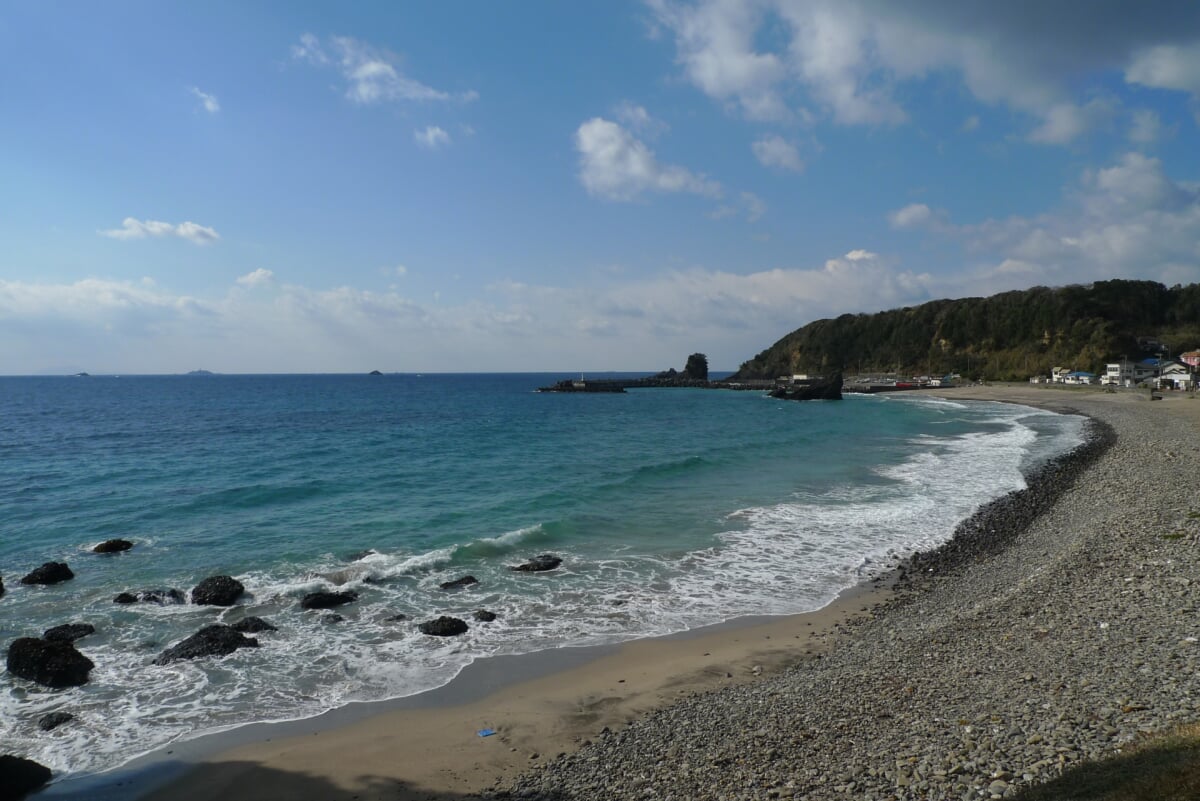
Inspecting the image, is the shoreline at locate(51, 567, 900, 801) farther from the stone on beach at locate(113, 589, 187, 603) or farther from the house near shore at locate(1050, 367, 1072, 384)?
the house near shore at locate(1050, 367, 1072, 384)

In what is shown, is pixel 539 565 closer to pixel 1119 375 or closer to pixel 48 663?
pixel 48 663

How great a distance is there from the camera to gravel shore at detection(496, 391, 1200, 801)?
6.82 m

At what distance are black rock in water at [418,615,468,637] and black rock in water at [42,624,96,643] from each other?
670 centimetres

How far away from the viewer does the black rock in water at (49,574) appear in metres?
16.4

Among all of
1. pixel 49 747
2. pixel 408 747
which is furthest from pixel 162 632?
pixel 408 747

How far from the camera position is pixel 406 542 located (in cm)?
2025

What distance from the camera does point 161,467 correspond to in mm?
34812

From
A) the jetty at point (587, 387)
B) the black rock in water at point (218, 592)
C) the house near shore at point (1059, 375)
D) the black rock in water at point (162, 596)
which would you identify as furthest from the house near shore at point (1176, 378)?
the black rock in water at point (162, 596)

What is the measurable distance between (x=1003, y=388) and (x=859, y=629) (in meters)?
116

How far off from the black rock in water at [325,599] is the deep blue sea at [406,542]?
0.36 meters

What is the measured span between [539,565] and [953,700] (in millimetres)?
11178

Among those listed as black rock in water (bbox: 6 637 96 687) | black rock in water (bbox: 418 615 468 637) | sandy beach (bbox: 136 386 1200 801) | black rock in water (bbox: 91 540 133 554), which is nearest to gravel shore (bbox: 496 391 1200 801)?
sandy beach (bbox: 136 386 1200 801)

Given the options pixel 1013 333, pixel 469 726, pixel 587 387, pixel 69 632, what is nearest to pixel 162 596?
pixel 69 632

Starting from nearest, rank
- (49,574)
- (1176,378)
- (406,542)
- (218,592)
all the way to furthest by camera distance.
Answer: (218,592)
(49,574)
(406,542)
(1176,378)
